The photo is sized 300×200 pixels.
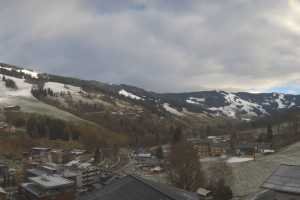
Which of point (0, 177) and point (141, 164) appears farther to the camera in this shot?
point (141, 164)

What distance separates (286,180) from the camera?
30656 millimetres

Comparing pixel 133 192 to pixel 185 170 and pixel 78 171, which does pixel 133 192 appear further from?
pixel 78 171

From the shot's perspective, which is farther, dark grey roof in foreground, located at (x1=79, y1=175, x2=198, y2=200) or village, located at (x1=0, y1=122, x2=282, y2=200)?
village, located at (x1=0, y1=122, x2=282, y2=200)

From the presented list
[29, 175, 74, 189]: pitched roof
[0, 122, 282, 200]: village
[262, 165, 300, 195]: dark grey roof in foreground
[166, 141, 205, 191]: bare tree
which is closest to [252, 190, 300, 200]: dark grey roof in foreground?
[262, 165, 300, 195]: dark grey roof in foreground

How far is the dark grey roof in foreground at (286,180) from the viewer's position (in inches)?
1167

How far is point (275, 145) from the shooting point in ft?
454

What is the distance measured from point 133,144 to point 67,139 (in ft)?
99.6

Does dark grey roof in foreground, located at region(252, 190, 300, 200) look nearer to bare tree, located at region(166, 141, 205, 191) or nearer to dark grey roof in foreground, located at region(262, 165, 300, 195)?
dark grey roof in foreground, located at region(262, 165, 300, 195)

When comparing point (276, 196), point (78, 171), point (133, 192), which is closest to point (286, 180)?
point (276, 196)

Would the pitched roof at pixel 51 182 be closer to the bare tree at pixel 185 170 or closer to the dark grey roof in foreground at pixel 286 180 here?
the bare tree at pixel 185 170


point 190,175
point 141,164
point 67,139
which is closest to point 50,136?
point 67,139

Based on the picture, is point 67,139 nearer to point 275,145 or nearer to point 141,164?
point 141,164

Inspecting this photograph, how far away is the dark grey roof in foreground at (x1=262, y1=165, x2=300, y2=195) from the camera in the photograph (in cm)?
2964

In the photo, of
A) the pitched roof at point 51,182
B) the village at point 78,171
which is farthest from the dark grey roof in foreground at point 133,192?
the pitched roof at point 51,182
